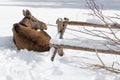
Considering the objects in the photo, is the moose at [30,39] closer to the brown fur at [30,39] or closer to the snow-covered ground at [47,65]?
the brown fur at [30,39]

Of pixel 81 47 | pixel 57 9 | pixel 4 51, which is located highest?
pixel 81 47

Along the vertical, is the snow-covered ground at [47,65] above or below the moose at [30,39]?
below

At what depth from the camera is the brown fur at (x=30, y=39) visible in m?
6.26

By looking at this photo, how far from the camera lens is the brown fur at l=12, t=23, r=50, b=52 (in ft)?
20.5

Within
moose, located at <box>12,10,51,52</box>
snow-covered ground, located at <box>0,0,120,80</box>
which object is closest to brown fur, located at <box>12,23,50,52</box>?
moose, located at <box>12,10,51,52</box>

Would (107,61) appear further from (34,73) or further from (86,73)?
Answer: (34,73)

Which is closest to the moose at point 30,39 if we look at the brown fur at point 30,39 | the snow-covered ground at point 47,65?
the brown fur at point 30,39

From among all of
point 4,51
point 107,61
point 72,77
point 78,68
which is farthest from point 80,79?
point 4,51

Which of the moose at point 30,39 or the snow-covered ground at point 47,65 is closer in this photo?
the snow-covered ground at point 47,65

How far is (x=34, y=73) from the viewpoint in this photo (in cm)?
516

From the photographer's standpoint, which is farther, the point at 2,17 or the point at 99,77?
the point at 2,17

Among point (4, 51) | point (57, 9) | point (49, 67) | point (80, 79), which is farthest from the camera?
point (57, 9)

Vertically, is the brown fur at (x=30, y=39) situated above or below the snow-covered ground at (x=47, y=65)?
above

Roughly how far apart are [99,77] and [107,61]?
0.97 m
